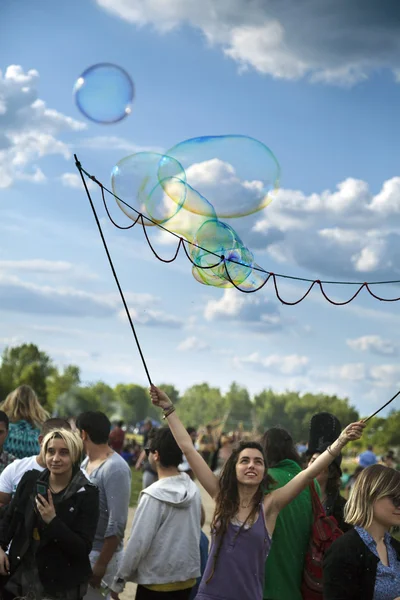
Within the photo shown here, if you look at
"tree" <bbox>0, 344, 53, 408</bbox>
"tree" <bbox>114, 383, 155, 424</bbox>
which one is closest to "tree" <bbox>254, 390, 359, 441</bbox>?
"tree" <bbox>114, 383, 155, 424</bbox>

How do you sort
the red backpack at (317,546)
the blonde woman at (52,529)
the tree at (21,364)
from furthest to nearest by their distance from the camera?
the tree at (21,364), the red backpack at (317,546), the blonde woman at (52,529)

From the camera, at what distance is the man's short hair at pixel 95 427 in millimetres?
5863

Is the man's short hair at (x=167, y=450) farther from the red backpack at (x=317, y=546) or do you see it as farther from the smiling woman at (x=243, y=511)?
the red backpack at (x=317, y=546)

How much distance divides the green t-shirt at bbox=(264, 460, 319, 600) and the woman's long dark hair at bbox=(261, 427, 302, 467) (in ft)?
1.22

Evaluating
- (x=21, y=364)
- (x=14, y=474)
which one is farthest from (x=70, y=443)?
(x=21, y=364)

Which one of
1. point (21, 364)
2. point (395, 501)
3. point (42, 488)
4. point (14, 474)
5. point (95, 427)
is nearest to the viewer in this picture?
point (395, 501)

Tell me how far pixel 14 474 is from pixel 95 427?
0.67 m

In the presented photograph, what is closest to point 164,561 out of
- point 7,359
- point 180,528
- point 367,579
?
point 180,528

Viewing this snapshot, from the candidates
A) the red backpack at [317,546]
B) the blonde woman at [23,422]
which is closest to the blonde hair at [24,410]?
the blonde woman at [23,422]

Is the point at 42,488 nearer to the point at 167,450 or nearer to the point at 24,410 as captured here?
the point at 167,450

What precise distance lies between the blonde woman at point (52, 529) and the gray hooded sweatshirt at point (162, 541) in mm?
573

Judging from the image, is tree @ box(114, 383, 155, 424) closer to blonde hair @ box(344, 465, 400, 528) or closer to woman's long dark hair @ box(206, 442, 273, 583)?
woman's long dark hair @ box(206, 442, 273, 583)

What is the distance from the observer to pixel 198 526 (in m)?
5.56

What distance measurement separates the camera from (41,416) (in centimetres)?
714
